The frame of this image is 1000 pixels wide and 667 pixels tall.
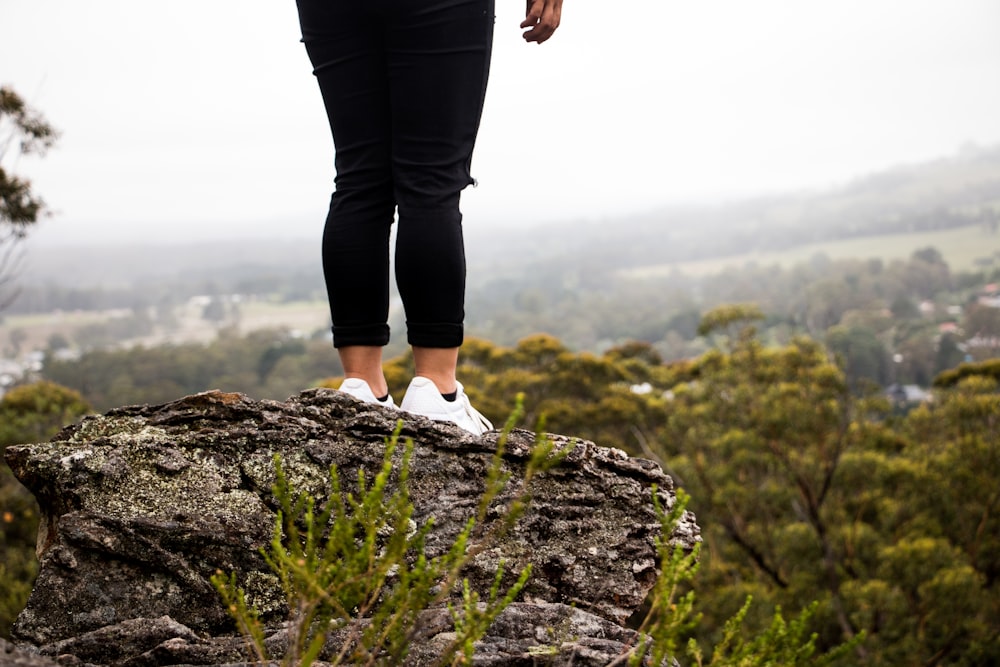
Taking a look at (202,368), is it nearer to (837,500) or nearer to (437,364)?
(837,500)

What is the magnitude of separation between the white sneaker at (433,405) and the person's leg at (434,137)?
0.23 feet

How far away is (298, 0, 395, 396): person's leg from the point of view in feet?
5.74

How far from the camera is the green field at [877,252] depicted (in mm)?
65562

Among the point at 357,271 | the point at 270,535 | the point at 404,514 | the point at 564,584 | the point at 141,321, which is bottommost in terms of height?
the point at 141,321

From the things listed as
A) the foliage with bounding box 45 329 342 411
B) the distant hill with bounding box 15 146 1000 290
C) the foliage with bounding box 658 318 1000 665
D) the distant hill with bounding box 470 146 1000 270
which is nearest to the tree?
the foliage with bounding box 658 318 1000 665

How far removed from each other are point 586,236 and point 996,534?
8949cm

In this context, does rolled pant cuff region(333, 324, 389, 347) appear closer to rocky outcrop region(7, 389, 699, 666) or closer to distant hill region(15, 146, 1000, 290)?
rocky outcrop region(7, 389, 699, 666)

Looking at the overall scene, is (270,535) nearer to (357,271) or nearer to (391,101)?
(357,271)

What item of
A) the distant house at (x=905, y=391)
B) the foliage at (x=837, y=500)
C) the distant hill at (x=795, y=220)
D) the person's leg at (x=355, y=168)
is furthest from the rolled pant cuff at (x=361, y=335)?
the distant hill at (x=795, y=220)

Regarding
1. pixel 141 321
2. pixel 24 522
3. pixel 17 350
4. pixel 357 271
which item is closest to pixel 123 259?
pixel 141 321

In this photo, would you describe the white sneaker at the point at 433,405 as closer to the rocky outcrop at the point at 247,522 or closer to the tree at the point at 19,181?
the rocky outcrop at the point at 247,522

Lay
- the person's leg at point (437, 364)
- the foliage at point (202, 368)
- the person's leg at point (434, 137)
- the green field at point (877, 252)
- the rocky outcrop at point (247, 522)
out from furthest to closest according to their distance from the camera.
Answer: the green field at point (877, 252)
the foliage at point (202, 368)
the person's leg at point (437, 364)
the person's leg at point (434, 137)
the rocky outcrop at point (247, 522)

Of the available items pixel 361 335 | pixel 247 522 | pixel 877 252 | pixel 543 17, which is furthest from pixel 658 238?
pixel 247 522

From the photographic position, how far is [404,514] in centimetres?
91
